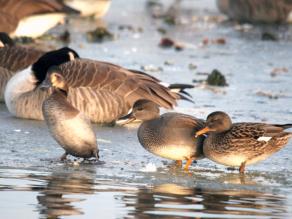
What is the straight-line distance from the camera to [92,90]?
11.2 m

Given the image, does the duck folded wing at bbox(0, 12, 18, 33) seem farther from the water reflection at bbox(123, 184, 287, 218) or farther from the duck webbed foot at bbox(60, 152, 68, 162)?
the water reflection at bbox(123, 184, 287, 218)

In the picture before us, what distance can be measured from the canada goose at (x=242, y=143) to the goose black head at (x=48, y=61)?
313 centimetres

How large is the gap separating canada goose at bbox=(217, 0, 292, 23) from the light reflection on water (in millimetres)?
14319

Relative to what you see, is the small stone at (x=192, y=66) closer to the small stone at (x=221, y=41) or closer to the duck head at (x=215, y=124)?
the small stone at (x=221, y=41)

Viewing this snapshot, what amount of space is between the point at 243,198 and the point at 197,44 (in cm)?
1098

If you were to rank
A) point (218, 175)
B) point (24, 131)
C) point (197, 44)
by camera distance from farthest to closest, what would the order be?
point (197, 44) → point (24, 131) → point (218, 175)

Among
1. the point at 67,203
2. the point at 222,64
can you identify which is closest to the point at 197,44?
the point at 222,64

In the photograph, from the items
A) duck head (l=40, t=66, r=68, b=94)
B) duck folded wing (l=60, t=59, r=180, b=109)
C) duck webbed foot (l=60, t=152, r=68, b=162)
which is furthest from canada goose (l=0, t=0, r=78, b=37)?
duck webbed foot (l=60, t=152, r=68, b=162)

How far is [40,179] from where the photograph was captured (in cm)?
817

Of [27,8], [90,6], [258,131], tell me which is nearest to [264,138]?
[258,131]

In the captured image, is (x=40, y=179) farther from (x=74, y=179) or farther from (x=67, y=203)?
(x=67, y=203)

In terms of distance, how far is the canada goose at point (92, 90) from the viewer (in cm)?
1116

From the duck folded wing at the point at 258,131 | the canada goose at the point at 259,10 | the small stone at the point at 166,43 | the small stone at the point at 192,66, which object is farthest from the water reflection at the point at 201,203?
the canada goose at the point at 259,10

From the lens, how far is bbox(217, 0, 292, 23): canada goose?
2211 cm
